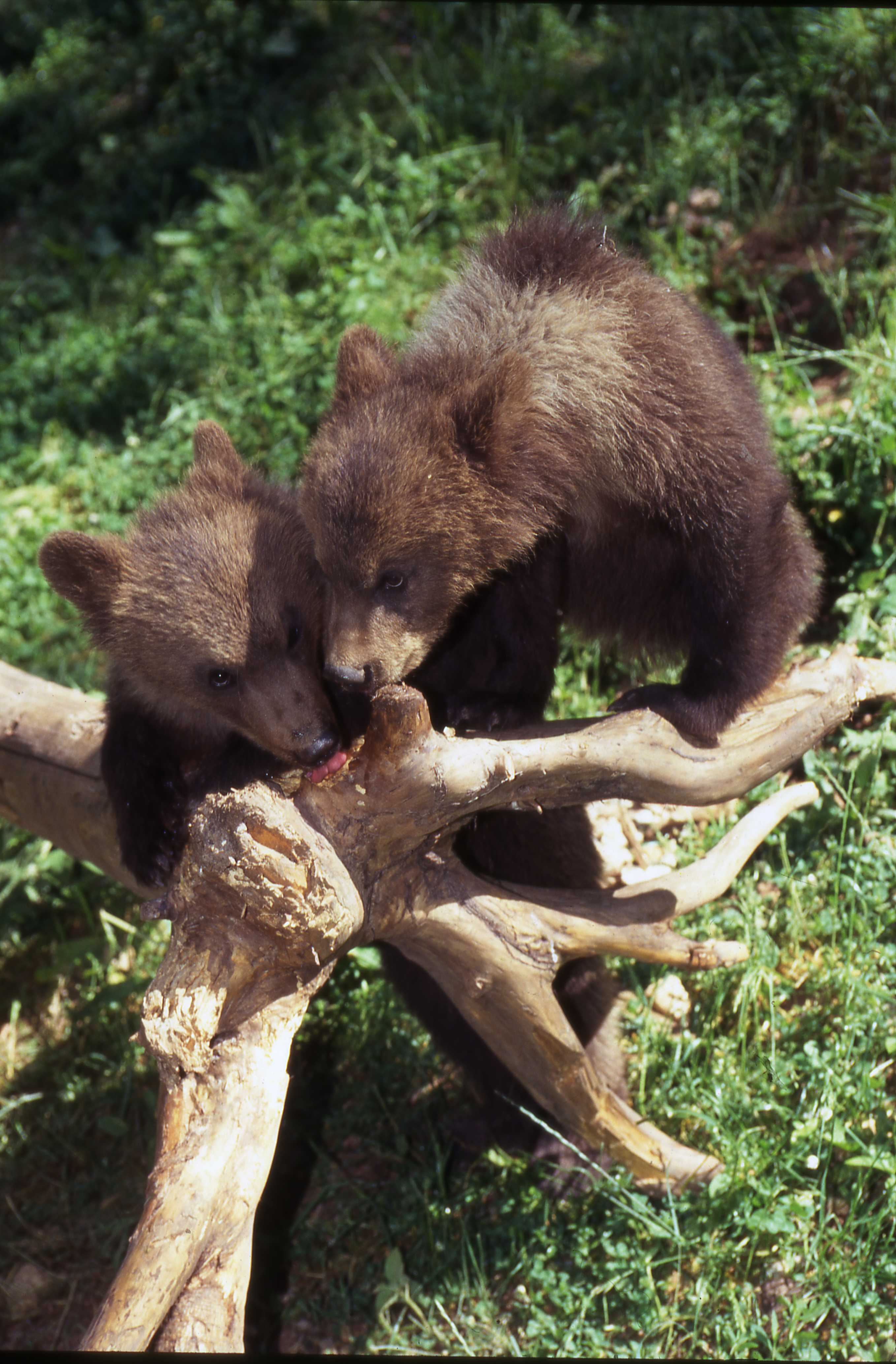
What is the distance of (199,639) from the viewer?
3.64m

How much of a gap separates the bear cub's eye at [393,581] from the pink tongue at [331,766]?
486 mm

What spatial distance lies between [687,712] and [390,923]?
3.42 ft

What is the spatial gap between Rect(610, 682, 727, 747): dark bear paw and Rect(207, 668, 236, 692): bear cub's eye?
47.5 inches

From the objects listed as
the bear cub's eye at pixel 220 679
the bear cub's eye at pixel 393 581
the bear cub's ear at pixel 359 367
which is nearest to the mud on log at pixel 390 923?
the bear cub's eye at pixel 393 581

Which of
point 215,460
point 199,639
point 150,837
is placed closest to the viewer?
point 199,639

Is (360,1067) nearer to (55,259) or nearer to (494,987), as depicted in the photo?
(494,987)

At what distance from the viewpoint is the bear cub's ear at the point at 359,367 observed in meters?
3.49

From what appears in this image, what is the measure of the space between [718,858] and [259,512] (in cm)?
181

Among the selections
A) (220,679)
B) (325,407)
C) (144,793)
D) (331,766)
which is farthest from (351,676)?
(325,407)

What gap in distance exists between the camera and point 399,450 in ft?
10.7

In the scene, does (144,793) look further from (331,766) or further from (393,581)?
(393,581)

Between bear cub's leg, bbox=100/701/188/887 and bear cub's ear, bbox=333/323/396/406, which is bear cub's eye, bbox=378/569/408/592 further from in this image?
bear cub's leg, bbox=100/701/188/887

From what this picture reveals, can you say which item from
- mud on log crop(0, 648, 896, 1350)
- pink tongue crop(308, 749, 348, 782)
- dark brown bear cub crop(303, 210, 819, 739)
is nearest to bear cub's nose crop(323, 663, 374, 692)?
dark brown bear cub crop(303, 210, 819, 739)

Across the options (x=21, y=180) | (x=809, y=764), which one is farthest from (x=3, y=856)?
(x=21, y=180)
